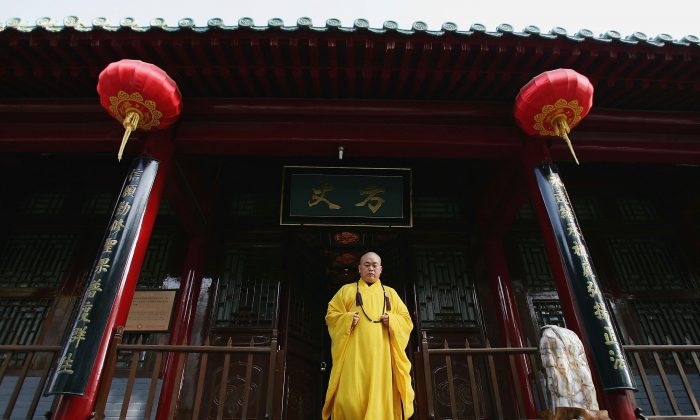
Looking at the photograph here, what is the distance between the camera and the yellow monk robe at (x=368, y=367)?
4152mm

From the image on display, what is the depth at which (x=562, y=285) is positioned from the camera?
4500 mm

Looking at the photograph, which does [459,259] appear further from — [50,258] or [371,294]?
[50,258]

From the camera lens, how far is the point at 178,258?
6.66 metres

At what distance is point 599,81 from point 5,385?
7918mm

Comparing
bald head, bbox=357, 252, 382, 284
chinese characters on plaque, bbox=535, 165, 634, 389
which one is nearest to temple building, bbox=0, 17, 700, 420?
chinese characters on plaque, bbox=535, 165, 634, 389

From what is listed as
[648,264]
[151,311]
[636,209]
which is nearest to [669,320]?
[648,264]

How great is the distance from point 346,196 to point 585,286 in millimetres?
2953

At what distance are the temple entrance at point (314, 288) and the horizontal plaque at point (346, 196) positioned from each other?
30 centimetres

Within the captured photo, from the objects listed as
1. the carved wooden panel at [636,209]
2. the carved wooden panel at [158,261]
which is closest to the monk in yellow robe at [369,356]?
the carved wooden panel at [158,261]

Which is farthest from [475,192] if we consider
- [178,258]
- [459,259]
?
[178,258]

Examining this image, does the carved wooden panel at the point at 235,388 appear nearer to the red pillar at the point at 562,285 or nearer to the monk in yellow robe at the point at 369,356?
the monk in yellow robe at the point at 369,356

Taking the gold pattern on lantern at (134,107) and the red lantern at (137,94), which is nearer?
the red lantern at (137,94)

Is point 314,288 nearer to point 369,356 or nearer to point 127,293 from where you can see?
point 369,356

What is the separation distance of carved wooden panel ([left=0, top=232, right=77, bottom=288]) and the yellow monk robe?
430cm
